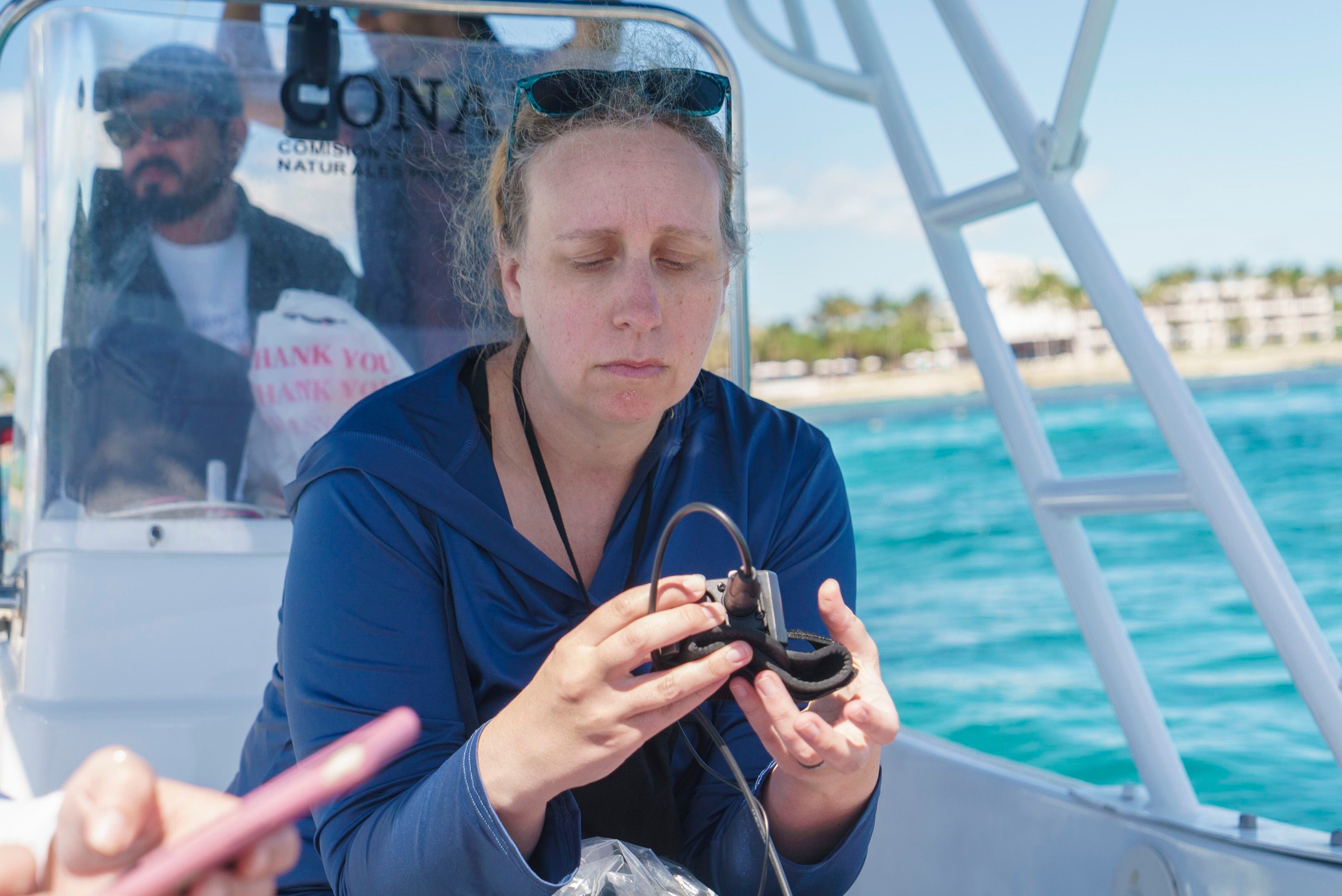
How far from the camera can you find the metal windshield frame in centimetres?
174

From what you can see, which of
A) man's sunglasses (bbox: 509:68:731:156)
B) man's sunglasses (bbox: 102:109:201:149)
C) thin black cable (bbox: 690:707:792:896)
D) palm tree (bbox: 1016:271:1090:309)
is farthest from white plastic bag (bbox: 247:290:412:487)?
palm tree (bbox: 1016:271:1090:309)

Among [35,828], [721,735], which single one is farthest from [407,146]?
[35,828]

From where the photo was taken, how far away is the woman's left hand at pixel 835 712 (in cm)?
Result: 91

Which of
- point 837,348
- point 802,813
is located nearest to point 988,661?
point 802,813

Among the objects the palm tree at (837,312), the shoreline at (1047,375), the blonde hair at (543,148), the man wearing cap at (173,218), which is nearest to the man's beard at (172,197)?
the man wearing cap at (173,218)

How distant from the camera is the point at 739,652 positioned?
2.86 feet

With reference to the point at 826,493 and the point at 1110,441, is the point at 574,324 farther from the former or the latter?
the point at 1110,441

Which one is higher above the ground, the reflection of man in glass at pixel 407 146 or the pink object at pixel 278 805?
the reflection of man in glass at pixel 407 146

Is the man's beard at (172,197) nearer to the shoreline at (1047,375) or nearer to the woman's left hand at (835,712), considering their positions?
the woman's left hand at (835,712)

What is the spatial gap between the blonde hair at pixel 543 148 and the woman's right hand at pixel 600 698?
0.49m

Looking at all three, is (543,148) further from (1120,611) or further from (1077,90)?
(1120,611)

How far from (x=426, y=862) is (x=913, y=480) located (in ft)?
68.7

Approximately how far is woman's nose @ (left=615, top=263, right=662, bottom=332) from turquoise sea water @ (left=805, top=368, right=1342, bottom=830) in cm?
277

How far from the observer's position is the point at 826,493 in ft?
4.39
